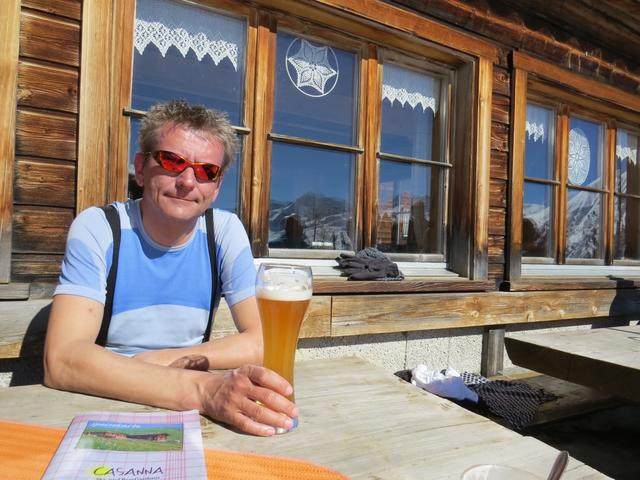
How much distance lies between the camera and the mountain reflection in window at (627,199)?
16.8ft

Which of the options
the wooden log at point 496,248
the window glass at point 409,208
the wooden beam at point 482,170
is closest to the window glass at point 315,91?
the window glass at point 409,208

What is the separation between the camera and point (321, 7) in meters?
2.86

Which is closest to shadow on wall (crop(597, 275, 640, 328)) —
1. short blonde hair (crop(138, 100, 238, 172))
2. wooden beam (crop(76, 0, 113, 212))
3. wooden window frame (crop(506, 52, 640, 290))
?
wooden window frame (crop(506, 52, 640, 290))

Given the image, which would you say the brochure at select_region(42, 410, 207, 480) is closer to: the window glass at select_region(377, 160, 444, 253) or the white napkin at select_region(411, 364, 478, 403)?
the white napkin at select_region(411, 364, 478, 403)

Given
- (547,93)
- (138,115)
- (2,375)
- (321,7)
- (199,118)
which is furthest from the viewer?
(547,93)

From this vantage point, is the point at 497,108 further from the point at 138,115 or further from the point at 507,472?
the point at 507,472

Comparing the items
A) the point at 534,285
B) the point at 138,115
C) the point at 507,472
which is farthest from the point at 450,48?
the point at 507,472

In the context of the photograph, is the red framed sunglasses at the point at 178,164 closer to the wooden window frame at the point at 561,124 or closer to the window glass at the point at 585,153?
the wooden window frame at the point at 561,124

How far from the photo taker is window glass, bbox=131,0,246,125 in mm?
2568

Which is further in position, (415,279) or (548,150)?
(548,150)

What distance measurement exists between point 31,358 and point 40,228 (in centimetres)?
60

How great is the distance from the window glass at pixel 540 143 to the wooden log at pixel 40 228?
12.9 feet

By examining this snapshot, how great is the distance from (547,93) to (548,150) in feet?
1.87

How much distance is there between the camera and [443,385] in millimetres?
2717
